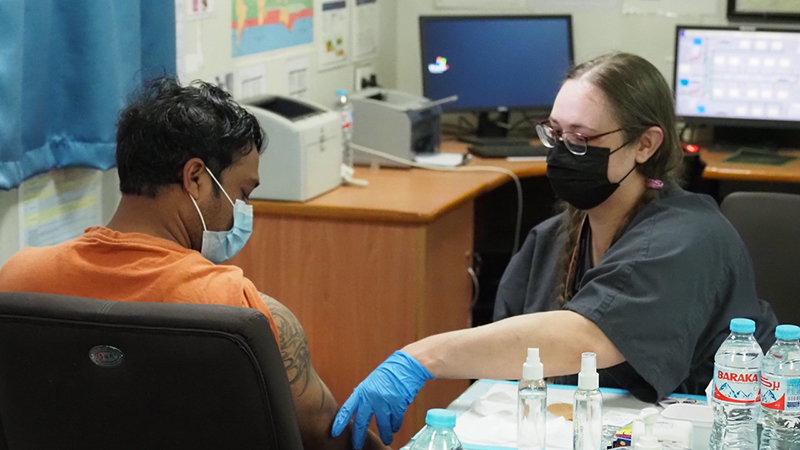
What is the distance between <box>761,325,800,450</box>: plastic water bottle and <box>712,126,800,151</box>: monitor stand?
2620 millimetres

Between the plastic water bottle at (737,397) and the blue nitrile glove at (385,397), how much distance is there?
19.5 inches

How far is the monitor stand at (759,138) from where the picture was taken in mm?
4066

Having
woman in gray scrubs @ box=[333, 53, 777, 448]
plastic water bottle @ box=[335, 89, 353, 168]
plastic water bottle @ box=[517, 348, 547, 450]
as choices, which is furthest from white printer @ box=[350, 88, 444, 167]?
plastic water bottle @ box=[517, 348, 547, 450]

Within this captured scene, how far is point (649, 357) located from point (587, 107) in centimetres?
49

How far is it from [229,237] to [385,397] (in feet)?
1.21

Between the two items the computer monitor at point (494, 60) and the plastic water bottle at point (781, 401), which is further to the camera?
the computer monitor at point (494, 60)

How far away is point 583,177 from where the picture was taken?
2014 mm

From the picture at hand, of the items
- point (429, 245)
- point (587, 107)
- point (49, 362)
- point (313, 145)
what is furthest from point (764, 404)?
point (313, 145)

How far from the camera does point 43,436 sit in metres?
1.34

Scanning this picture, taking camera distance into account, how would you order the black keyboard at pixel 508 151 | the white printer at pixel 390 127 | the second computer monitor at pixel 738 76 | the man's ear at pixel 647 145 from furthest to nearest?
the second computer monitor at pixel 738 76 → the black keyboard at pixel 508 151 → the white printer at pixel 390 127 → the man's ear at pixel 647 145

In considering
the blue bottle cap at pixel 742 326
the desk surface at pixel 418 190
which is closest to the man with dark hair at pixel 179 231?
the blue bottle cap at pixel 742 326

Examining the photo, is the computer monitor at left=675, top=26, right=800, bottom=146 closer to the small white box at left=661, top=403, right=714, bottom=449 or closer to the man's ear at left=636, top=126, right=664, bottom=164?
the man's ear at left=636, top=126, right=664, bottom=164

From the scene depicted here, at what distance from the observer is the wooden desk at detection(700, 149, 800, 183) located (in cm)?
355

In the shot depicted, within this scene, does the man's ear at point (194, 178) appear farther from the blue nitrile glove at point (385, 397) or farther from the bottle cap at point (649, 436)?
the bottle cap at point (649, 436)
